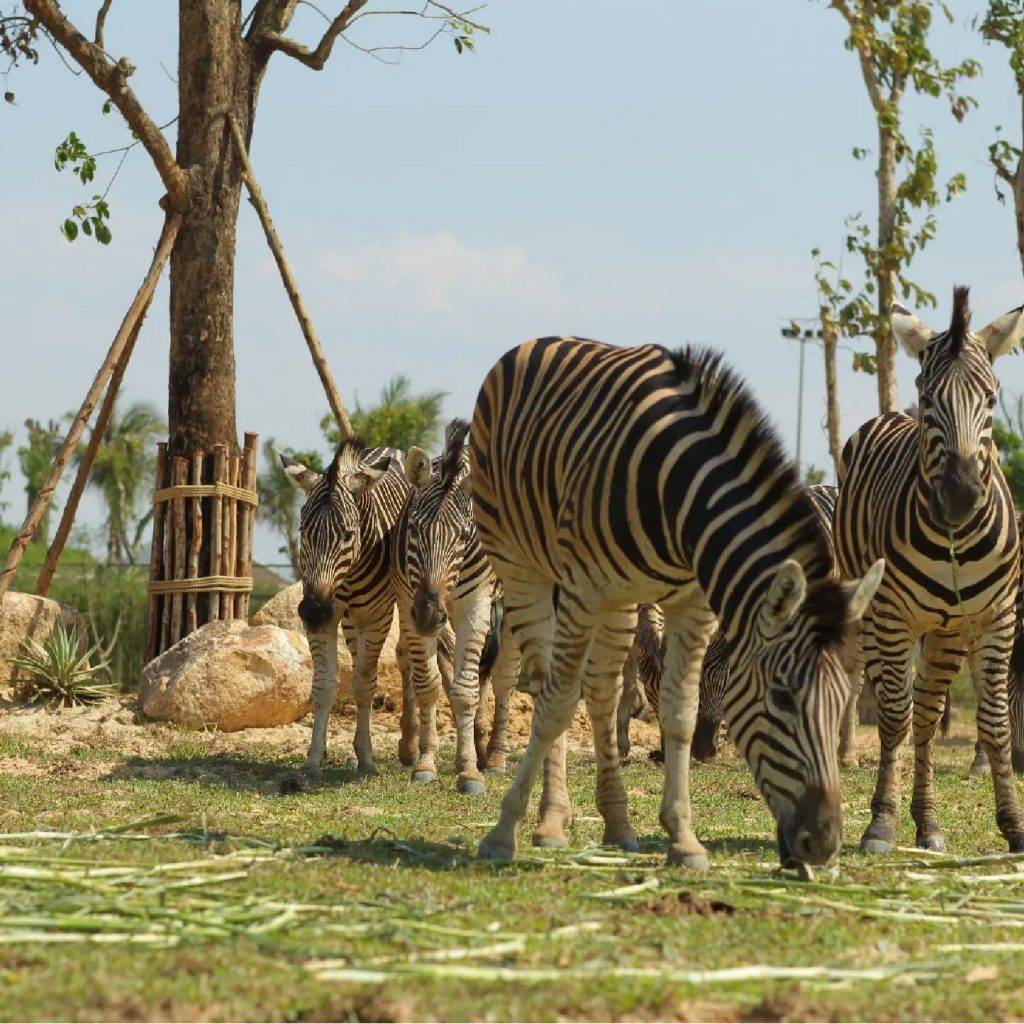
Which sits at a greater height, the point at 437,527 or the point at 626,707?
the point at 437,527

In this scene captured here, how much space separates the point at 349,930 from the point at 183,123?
12975mm

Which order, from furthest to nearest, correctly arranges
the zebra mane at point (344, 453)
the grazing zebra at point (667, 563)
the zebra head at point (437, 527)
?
the zebra mane at point (344, 453) → the zebra head at point (437, 527) → the grazing zebra at point (667, 563)

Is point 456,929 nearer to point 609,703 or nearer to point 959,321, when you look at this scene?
point 609,703

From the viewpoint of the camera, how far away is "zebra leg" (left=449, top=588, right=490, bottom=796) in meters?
10.8

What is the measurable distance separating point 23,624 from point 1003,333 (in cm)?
1114

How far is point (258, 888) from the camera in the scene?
17.8 feet

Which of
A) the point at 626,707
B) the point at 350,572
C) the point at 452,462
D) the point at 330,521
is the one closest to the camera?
the point at 330,521

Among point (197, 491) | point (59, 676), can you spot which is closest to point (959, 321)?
point (197, 491)

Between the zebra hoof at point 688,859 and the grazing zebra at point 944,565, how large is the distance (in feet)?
5.79

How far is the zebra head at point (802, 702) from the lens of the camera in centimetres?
561

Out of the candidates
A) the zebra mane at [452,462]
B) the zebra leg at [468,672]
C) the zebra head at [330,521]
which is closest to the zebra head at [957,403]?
the zebra mane at [452,462]

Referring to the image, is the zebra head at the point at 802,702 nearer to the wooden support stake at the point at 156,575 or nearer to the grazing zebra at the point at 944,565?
the grazing zebra at the point at 944,565

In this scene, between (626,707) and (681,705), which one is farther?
(626,707)

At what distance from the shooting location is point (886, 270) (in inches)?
808
